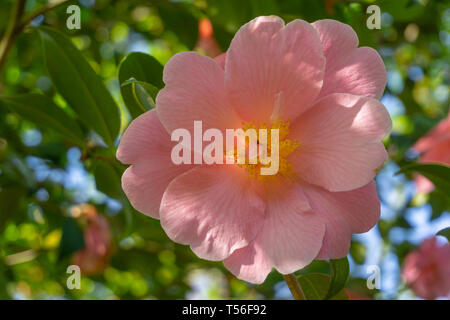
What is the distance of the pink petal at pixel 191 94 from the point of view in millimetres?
670

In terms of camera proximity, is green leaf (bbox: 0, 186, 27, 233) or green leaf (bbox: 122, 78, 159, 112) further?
green leaf (bbox: 0, 186, 27, 233)

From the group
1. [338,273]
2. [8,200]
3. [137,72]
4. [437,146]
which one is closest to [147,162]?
[137,72]

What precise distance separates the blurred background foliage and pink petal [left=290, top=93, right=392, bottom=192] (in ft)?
0.71

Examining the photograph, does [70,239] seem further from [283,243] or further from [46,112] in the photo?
[283,243]

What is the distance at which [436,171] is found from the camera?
87 cm

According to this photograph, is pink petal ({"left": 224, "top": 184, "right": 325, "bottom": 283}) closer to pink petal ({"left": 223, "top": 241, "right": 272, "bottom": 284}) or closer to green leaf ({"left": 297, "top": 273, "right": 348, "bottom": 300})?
pink petal ({"left": 223, "top": 241, "right": 272, "bottom": 284})

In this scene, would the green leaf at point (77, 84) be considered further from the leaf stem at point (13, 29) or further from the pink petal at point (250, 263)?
the pink petal at point (250, 263)

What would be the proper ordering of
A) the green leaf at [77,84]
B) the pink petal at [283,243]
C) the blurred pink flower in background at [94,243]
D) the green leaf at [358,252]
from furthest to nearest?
the green leaf at [358,252], the blurred pink flower in background at [94,243], the green leaf at [77,84], the pink petal at [283,243]

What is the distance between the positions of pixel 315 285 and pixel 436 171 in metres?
0.28

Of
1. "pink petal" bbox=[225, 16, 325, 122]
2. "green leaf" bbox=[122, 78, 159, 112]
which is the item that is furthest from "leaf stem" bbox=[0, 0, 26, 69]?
"pink petal" bbox=[225, 16, 325, 122]

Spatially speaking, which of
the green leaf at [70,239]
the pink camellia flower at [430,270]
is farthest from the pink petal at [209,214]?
the pink camellia flower at [430,270]

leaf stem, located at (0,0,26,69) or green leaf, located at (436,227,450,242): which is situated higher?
leaf stem, located at (0,0,26,69)

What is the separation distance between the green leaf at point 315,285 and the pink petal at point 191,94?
0.32m

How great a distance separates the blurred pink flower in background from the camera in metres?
1.66
